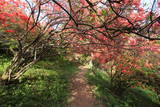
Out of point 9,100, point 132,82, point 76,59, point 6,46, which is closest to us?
point 9,100

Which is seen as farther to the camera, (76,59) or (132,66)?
(76,59)

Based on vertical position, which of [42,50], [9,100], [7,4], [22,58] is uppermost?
[7,4]

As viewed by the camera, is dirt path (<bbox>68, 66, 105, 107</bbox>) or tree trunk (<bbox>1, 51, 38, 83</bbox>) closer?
tree trunk (<bbox>1, 51, 38, 83</bbox>)

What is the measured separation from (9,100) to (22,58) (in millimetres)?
1398

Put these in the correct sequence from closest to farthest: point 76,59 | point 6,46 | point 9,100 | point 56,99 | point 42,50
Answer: point 9,100
point 56,99
point 42,50
point 6,46
point 76,59

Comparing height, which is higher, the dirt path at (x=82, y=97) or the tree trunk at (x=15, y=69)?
the tree trunk at (x=15, y=69)

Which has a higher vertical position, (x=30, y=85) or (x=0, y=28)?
(x=0, y=28)

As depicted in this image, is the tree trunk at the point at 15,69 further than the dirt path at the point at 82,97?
No

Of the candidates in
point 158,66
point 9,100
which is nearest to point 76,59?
point 158,66

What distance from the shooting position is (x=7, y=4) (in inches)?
249

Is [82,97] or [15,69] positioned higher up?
[15,69]

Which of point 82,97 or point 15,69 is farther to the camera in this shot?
point 82,97

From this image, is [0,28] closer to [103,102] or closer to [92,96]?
[92,96]

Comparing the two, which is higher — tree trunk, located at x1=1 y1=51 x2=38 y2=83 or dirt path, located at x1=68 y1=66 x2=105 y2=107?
tree trunk, located at x1=1 y1=51 x2=38 y2=83
